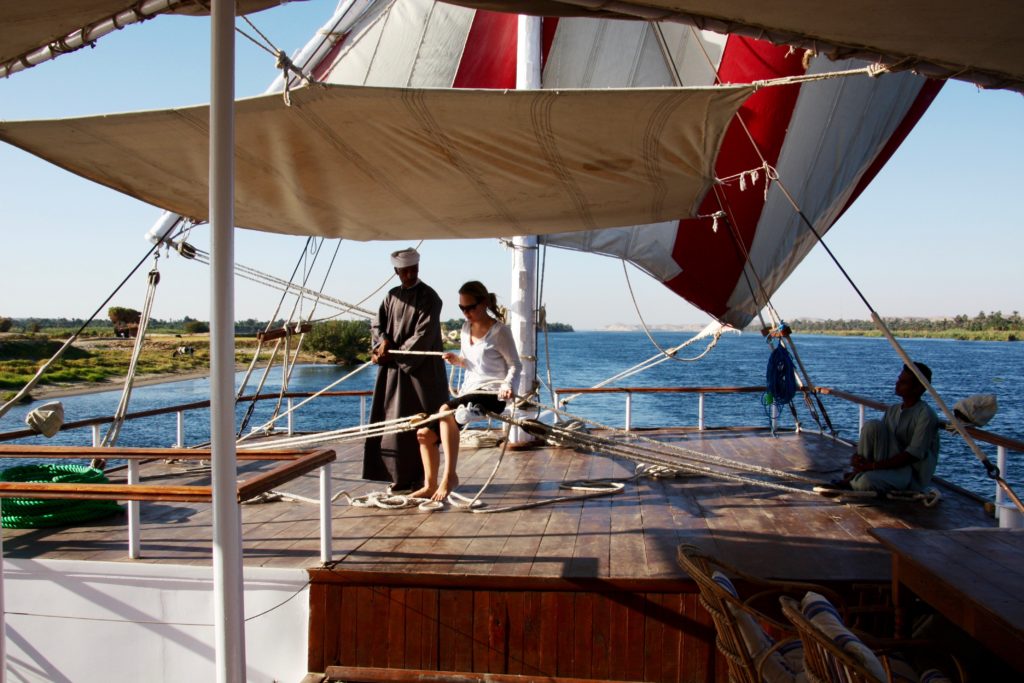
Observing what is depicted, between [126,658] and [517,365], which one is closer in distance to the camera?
[126,658]

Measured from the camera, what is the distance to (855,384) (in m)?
52.0

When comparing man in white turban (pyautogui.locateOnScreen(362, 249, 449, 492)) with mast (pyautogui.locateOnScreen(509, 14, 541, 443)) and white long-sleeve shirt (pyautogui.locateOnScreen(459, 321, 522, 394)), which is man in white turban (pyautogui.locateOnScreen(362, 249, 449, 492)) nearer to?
white long-sleeve shirt (pyautogui.locateOnScreen(459, 321, 522, 394))

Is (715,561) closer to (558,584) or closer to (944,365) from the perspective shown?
(558,584)

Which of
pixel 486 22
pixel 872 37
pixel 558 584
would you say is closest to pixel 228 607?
pixel 558 584

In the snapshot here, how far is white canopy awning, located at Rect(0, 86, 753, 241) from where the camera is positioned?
10.7 feet

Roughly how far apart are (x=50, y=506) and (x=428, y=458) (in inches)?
85.8

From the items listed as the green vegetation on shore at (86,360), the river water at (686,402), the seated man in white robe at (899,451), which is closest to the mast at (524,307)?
the river water at (686,402)

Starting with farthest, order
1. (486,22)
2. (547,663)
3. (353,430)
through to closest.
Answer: (486,22) < (353,430) < (547,663)

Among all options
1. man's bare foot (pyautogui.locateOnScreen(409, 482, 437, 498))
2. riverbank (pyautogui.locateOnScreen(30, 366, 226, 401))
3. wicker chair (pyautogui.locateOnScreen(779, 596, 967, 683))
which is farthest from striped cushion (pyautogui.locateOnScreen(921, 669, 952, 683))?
riverbank (pyautogui.locateOnScreen(30, 366, 226, 401))

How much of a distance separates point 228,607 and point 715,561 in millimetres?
1654

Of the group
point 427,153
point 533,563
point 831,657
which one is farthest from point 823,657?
point 427,153

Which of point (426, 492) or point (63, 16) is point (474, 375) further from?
point (63, 16)

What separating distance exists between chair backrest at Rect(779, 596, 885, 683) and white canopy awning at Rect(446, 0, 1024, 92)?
172cm

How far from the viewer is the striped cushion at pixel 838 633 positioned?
1.84 m
